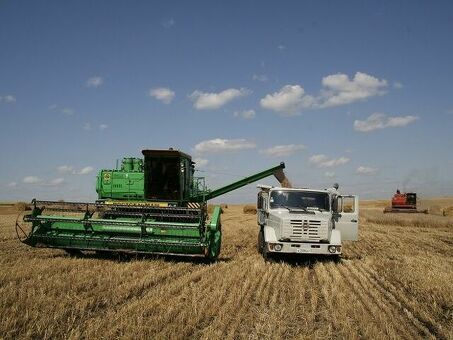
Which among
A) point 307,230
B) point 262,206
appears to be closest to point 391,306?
point 307,230

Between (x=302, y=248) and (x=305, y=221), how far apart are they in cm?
69

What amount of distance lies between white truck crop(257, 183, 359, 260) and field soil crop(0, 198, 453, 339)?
1.57 ft

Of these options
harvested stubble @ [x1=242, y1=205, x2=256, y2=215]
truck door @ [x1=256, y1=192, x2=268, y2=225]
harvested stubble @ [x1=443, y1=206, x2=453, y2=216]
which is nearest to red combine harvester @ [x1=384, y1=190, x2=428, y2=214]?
harvested stubble @ [x1=443, y1=206, x2=453, y2=216]

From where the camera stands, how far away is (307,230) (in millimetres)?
12648

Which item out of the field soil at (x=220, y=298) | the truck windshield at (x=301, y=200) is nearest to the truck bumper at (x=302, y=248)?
the field soil at (x=220, y=298)

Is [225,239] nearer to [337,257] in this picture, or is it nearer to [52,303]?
[337,257]

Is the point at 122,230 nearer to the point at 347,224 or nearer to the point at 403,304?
the point at 347,224

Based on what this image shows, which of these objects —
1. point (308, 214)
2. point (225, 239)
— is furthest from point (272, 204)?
point (225, 239)

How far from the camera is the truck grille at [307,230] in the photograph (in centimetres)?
1262

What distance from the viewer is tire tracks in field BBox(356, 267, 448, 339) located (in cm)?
627

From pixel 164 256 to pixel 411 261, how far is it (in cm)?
628

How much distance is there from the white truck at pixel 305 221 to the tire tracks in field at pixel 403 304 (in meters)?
1.63

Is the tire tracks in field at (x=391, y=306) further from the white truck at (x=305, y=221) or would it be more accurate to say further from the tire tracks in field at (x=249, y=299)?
the white truck at (x=305, y=221)

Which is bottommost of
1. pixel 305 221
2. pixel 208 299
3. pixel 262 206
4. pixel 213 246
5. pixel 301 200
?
pixel 208 299
